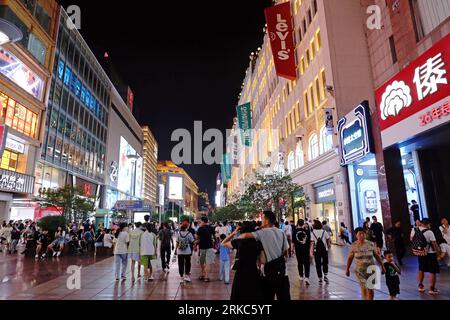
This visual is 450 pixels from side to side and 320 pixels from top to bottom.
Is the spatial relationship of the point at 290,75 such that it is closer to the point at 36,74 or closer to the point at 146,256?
the point at 146,256

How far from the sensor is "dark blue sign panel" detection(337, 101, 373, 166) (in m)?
17.1

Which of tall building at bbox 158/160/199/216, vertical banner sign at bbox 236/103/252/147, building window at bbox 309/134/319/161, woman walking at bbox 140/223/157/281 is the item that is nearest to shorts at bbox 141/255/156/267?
woman walking at bbox 140/223/157/281

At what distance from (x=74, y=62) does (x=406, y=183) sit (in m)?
44.8

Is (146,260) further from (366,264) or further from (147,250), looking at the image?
(366,264)

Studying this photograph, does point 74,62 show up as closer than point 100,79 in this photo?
Yes

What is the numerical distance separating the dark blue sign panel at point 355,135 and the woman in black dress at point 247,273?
1464 centimetres

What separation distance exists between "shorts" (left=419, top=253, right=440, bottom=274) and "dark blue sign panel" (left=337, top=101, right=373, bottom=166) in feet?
34.2

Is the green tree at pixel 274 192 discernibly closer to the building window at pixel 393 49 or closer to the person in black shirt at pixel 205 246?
the building window at pixel 393 49

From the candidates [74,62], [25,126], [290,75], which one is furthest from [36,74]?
[290,75]

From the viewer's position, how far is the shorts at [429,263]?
6.99 m

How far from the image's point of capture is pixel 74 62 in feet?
143

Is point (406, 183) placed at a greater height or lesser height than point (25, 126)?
lesser

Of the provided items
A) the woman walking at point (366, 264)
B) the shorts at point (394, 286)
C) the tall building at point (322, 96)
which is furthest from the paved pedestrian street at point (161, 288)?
the tall building at point (322, 96)

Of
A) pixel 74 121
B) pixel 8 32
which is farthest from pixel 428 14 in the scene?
pixel 74 121
